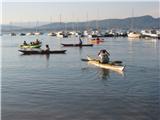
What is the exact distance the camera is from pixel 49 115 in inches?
774

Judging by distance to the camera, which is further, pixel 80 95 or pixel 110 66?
pixel 110 66

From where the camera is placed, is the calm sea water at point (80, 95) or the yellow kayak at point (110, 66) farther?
the yellow kayak at point (110, 66)

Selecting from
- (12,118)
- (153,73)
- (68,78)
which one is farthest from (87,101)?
(153,73)

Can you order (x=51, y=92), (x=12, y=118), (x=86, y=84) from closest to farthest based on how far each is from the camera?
(x=12, y=118), (x=51, y=92), (x=86, y=84)

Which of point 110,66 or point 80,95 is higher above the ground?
point 110,66

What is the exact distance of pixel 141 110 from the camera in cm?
2045

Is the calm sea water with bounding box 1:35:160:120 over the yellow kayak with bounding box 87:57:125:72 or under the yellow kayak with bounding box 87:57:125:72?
under

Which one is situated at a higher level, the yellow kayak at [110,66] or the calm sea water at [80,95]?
the yellow kayak at [110,66]

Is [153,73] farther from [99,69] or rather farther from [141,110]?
[141,110]

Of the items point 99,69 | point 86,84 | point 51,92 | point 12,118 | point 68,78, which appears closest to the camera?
point 12,118

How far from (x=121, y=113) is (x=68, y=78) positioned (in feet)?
42.3

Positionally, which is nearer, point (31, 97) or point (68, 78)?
point (31, 97)

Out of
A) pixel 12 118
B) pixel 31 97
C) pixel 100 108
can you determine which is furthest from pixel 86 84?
pixel 12 118

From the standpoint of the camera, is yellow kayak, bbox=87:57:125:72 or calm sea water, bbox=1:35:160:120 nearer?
calm sea water, bbox=1:35:160:120
